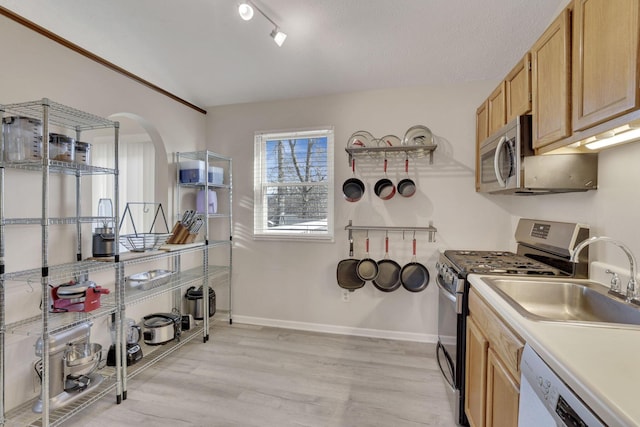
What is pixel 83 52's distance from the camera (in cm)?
214

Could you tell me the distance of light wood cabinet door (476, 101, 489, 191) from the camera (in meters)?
2.42

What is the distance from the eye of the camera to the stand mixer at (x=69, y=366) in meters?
1.79

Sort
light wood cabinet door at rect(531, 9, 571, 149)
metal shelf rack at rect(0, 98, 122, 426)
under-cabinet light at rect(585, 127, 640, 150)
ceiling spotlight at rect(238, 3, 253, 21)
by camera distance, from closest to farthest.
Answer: under-cabinet light at rect(585, 127, 640, 150)
light wood cabinet door at rect(531, 9, 571, 149)
metal shelf rack at rect(0, 98, 122, 426)
ceiling spotlight at rect(238, 3, 253, 21)

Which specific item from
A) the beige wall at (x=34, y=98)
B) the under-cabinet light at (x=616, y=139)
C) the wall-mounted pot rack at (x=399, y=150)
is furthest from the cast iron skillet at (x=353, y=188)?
the beige wall at (x=34, y=98)

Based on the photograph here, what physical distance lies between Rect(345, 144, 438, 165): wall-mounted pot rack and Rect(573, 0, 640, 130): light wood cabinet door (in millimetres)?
1338

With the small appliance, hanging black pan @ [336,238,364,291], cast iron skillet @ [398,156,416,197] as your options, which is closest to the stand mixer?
the small appliance

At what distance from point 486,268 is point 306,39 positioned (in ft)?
7.13

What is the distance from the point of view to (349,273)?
3010mm

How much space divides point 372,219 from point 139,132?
11.3 ft

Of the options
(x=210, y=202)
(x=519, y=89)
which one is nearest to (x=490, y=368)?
(x=519, y=89)

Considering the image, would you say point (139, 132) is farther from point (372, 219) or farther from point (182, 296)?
point (372, 219)

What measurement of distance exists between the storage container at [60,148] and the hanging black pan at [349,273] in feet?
7.41

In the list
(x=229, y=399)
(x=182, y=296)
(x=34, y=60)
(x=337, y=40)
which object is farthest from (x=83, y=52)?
(x=229, y=399)

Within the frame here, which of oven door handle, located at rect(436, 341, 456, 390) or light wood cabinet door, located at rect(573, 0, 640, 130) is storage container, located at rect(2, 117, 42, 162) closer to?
light wood cabinet door, located at rect(573, 0, 640, 130)
